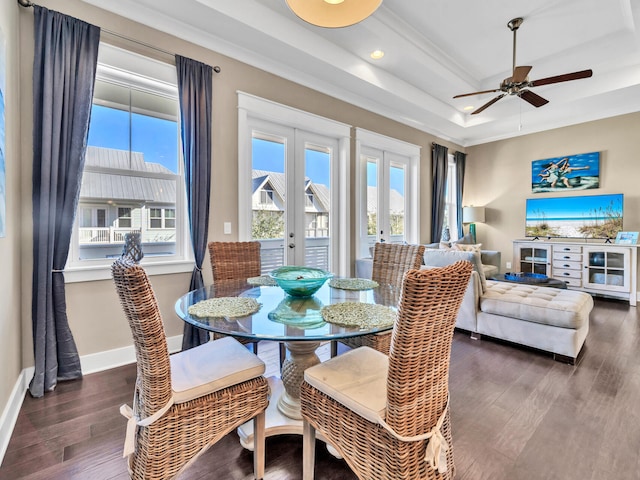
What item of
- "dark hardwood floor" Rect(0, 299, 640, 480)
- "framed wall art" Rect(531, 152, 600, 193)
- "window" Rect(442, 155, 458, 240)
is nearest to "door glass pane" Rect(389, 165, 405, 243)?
"window" Rect(442, 155, 458, 240)

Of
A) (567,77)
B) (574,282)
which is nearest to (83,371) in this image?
(567,77)

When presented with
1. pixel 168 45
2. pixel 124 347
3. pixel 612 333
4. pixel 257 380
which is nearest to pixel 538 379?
pixel 612 333

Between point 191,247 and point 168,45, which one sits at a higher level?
point 168,45

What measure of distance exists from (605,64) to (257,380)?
5.32 m

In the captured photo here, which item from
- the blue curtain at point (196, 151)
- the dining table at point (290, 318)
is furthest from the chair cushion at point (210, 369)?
the blue curtain at point (196, 151)

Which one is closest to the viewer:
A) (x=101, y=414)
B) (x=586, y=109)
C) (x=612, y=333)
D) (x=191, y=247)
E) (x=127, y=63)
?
(x=101, y=414)

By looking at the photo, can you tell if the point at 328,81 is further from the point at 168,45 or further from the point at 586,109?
the point at 586,109

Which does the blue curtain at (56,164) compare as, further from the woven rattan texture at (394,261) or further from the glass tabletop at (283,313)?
the woven rattan texture at (394,261)

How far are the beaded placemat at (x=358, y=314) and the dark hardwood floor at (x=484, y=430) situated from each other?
729mm

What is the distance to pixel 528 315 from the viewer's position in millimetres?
2703

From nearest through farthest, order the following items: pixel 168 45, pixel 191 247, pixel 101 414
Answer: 1. pixel 101 414
2. pixel 168 45
3. pixel 191 247

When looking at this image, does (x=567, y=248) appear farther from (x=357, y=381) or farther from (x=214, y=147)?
(x=214, y=147)

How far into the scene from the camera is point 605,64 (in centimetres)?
372

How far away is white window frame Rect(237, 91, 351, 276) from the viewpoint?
3.04 meters
